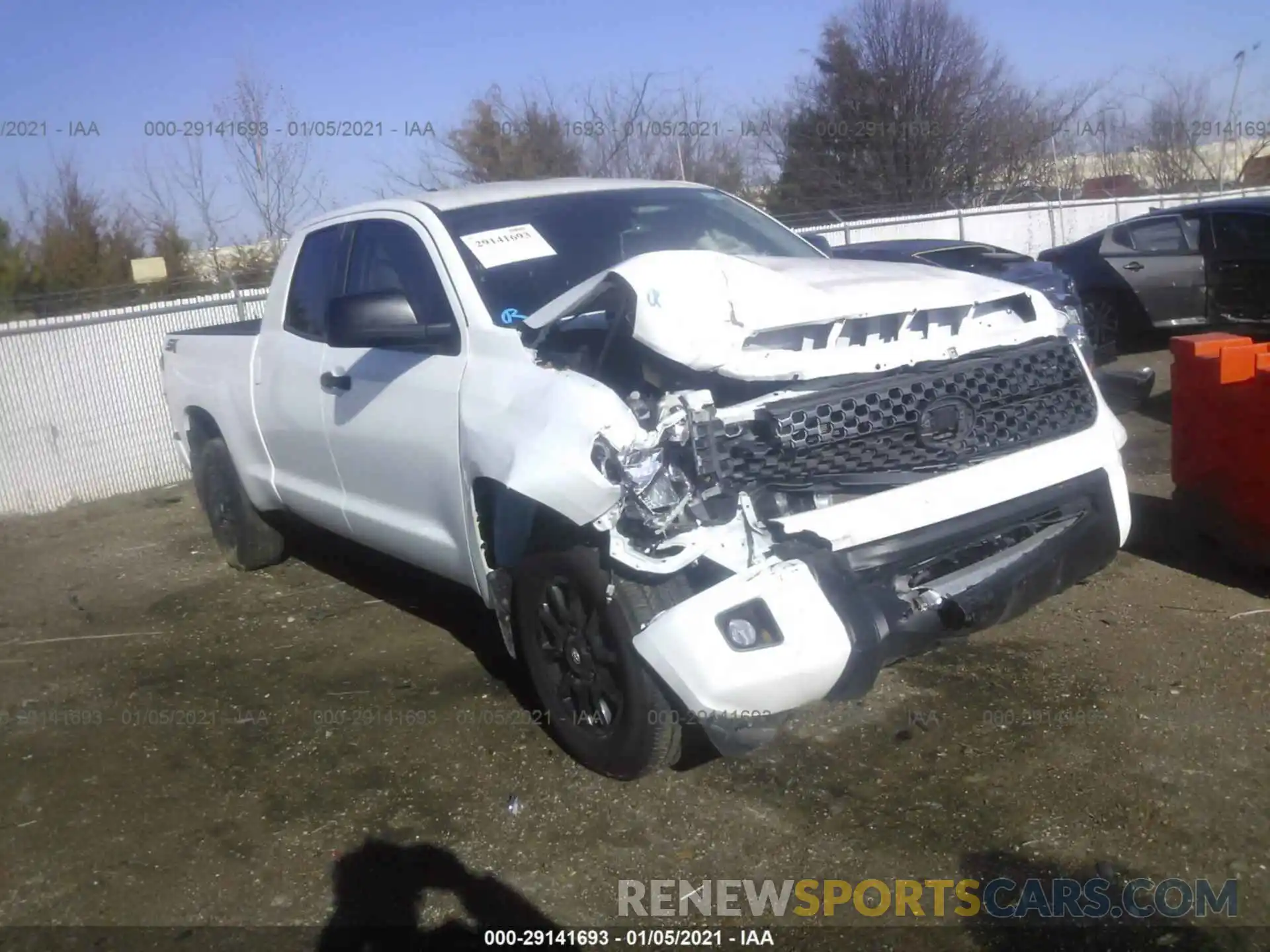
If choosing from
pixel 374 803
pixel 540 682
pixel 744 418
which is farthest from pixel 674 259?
pixel 374 803

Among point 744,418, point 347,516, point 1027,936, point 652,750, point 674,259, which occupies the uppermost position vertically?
point 674,259

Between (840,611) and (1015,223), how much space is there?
18.2 meters

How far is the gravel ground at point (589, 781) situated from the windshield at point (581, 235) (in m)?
1.60

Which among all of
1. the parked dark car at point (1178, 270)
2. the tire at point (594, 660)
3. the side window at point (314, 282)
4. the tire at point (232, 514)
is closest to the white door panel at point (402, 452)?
the side window at point (314, 282)

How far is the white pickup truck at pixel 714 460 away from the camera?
3.19 m

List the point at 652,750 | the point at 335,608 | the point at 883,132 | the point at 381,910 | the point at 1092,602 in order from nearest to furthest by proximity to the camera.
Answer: the point at 381,910, the point at 652,750, the point at 1092,602, the point at 335,608, the point at 883,132

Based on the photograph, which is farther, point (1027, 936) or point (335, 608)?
point (335, 608)

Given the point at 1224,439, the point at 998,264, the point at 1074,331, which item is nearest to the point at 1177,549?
the point at 1224,439

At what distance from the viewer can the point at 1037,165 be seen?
1116 inches

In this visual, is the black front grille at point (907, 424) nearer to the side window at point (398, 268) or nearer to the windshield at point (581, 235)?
the windshield at point (581, 235)

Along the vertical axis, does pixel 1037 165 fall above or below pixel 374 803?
above

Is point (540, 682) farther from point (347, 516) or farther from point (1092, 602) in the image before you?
point (1092, 602)

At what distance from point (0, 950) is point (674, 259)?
2.74 m

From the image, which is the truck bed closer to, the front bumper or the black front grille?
the black front grille
